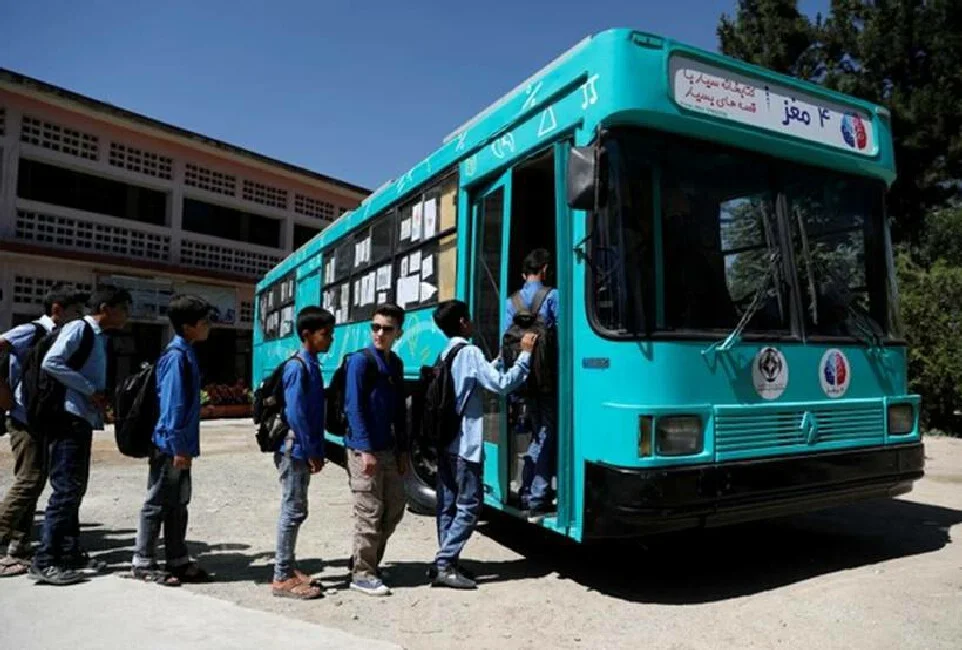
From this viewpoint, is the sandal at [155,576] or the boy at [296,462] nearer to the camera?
the boy at [296,462]

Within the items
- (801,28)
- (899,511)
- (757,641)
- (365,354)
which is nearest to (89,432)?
(365,354)

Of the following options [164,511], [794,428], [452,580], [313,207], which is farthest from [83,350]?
[313,207]

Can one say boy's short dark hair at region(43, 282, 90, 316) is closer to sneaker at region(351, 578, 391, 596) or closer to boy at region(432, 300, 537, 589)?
boy at region(432, 300, 537, 589)

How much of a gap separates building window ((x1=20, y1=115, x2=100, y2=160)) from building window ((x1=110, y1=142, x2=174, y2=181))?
52cm

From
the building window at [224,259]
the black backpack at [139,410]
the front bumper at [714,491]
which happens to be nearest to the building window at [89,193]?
the building window at [224,259]

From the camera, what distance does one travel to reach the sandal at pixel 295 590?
14.8ft

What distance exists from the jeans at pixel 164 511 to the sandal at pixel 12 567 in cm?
78

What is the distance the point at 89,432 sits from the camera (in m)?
4.96

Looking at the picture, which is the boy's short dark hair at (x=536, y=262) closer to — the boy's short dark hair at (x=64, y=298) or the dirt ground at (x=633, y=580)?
the dirt ground at (x=633, y=580)

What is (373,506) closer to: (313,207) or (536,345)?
(536,345)

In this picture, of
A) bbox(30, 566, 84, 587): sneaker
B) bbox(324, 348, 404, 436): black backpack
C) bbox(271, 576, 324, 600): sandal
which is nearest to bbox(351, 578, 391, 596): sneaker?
bbox(271, 576, 324, 600): sandal

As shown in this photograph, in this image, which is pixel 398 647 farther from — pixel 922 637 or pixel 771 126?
pixel 771 126

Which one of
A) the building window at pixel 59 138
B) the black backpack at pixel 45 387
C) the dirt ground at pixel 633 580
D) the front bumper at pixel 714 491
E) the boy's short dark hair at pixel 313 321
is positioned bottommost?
the dirt ground at pixel 633 580

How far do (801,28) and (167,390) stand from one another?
21.0 m
